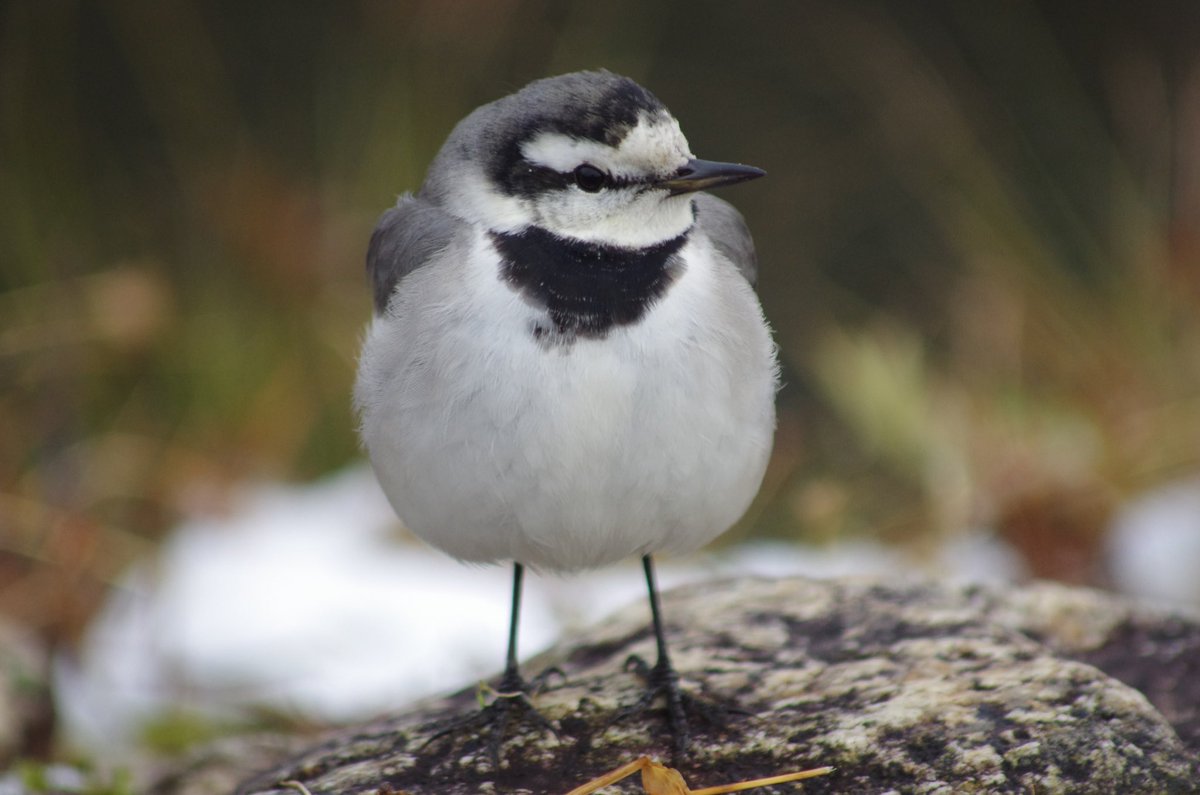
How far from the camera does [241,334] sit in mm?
7910

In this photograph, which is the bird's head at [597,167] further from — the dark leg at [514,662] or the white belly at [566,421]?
the dark leg at [514,662]

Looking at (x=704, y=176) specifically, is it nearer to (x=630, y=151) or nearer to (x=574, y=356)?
(x=630, y=151)

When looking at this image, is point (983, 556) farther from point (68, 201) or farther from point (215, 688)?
point (68, 201)

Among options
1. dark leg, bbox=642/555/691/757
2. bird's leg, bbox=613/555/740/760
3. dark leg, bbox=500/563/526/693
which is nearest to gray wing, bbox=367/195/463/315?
dark leg, bbox=500/563/526/693

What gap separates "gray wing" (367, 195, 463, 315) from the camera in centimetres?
366

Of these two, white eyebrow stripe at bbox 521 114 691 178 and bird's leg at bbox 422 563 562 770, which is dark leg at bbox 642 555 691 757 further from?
white eyebrow stripe at bbox 521 114 691 178

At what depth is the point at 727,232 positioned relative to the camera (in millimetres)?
3918

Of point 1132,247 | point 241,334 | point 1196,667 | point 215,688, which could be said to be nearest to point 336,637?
point 215,688

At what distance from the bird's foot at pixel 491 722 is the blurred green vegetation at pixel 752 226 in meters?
1.68

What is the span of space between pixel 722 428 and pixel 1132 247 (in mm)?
4926

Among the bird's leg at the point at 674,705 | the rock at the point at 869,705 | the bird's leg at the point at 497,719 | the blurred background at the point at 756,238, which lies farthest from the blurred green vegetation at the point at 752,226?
the bird's leg at the point at 497,719

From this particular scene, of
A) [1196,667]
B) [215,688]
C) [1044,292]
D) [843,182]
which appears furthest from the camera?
[843,182]

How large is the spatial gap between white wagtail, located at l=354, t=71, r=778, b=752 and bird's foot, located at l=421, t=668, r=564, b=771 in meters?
0.05

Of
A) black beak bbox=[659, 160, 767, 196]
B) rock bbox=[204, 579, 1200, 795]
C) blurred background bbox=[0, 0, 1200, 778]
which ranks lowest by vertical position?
rock bbox=[204, 579, 1200, 795]
